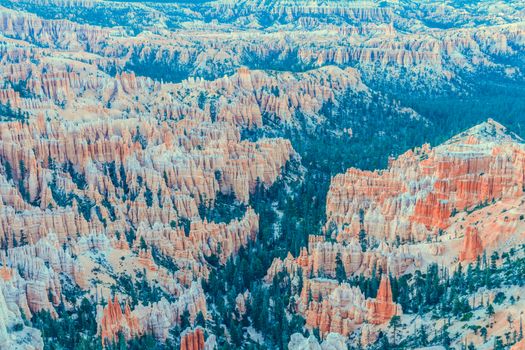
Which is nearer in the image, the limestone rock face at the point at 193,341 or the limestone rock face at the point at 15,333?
the limestone rock face at the point at 15,333

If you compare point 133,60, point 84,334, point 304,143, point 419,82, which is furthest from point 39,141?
point 419,82

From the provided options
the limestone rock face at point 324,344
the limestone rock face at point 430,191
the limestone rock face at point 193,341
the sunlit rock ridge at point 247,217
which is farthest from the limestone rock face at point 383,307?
the limestone rock face at point 430,191

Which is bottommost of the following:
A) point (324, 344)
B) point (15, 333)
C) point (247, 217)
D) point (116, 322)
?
point (247, 217)

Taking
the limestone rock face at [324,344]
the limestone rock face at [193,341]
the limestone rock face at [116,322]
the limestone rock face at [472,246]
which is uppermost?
the limestone rock face at [472,246]

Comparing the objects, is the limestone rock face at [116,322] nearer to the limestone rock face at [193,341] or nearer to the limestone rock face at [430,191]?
the limestone rock face at [193,341]

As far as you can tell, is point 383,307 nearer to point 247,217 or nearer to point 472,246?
point 472,246

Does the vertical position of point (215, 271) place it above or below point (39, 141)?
below

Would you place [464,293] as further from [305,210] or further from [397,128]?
[397,128]

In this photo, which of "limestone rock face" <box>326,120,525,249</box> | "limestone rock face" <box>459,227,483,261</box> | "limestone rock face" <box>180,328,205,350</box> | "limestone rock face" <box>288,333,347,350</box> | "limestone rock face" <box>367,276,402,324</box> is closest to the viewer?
"limestone rock face" <box>288,333,347,350</box>

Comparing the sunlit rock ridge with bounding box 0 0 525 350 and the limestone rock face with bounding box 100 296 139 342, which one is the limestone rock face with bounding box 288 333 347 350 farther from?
the limestone rock face with bounding box 100 296 139 342

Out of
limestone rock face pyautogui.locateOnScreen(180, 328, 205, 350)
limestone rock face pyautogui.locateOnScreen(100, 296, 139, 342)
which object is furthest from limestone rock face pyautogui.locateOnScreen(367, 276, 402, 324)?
limestone rock face pyautogui.locateOnScreen(100, 296, 139, 342)

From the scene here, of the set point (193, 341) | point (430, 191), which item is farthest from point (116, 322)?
point (430, 191)
